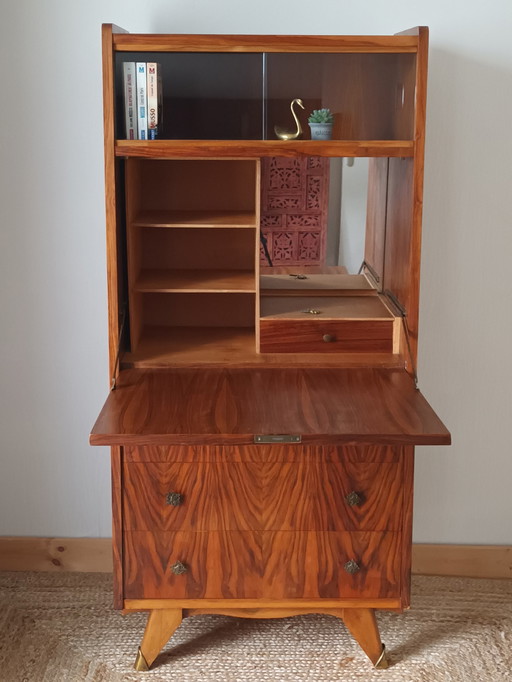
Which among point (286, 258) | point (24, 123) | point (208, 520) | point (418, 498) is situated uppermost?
point (24, 123)

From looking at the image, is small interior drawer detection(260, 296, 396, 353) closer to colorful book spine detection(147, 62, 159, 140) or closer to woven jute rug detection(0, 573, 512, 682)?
colorful book spine detection(147, 62, 159, 140)

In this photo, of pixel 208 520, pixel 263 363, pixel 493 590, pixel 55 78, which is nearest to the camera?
pixel 208 520

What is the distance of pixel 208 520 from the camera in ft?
7.07

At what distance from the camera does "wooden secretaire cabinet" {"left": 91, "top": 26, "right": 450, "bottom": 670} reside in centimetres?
212

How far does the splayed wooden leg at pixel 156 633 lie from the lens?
7.48 ft

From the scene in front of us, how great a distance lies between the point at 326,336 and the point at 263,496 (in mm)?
493

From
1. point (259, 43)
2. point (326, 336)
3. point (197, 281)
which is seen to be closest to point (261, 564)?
point (326, 336)

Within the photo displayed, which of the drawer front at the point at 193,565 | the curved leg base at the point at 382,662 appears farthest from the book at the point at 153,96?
the curved leg base at the point at 382,662

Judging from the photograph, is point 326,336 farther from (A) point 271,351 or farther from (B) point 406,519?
(B) point 406,519

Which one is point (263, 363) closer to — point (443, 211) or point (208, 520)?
point (208, 520)

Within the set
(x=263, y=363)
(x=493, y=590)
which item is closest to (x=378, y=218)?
(x=263, y=363)

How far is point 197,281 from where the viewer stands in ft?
8.05

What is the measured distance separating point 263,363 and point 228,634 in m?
0.78

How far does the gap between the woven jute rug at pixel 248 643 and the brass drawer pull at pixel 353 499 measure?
1.78ft
